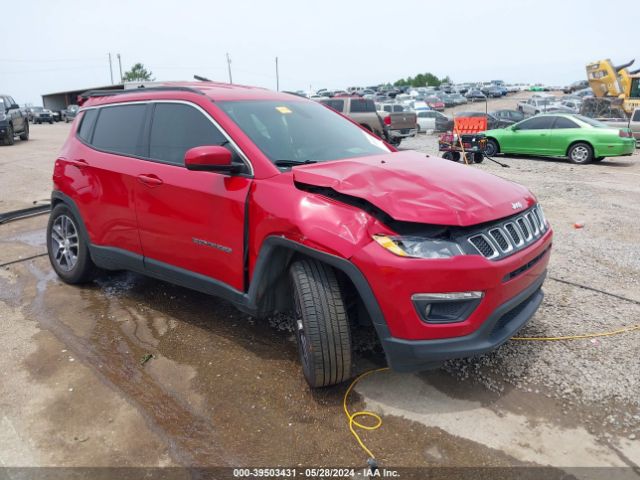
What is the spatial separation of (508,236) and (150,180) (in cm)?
248

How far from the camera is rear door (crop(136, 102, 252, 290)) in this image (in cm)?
321

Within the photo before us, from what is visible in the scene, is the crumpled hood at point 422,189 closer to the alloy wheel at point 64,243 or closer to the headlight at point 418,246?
the headlight at point 418,246

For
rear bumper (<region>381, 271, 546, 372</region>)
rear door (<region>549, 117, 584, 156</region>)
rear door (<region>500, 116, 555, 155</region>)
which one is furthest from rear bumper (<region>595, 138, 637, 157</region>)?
rear bumper (<region>381, 271, 546, 372</region>)

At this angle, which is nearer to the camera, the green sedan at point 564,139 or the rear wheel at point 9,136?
the green sedan at point 564,139

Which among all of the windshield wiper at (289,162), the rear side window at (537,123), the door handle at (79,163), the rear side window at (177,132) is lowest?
the rear side window at (537,123)

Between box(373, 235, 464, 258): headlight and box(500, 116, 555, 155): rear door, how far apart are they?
43.1 ft

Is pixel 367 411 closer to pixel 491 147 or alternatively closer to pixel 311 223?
pixel 311 223

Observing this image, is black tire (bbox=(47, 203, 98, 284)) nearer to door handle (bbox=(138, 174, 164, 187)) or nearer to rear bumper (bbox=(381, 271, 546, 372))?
door handle (bbox=(138, 174, 164, 187))

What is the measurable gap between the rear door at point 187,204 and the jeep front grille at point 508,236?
1.42 meters

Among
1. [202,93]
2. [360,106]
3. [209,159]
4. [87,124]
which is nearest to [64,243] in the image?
[87,124]

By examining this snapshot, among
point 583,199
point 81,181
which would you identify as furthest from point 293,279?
point 583,199

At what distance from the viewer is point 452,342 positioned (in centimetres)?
261

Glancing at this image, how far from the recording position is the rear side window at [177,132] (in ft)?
11.3

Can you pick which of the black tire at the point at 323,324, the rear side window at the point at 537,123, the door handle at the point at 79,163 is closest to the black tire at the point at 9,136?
the door handle at the point at 79,163
